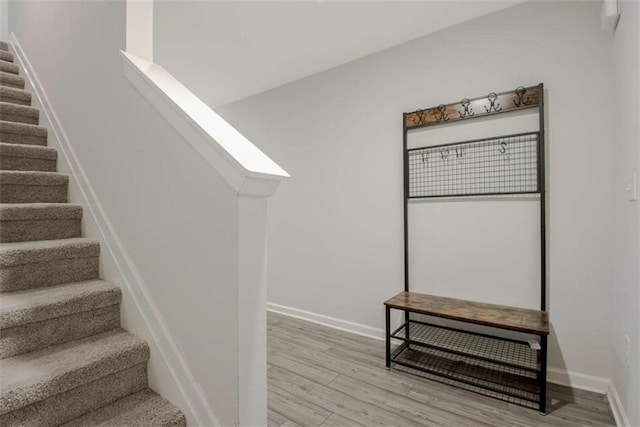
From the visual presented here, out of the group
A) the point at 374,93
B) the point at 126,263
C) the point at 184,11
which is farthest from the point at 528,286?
the point at 184,11

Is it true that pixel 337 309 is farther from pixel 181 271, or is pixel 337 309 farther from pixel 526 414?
pixel 181 271

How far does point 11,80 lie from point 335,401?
3206 mm

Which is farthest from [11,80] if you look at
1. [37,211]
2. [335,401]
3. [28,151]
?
[335,401]

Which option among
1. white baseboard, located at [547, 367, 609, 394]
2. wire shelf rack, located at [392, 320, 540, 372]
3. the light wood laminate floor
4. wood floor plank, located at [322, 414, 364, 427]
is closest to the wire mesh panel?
wire shelf rack, located at [392, 320, 540, 372]

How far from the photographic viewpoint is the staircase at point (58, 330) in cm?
102

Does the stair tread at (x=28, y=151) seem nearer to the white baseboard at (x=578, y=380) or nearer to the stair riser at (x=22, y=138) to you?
the stair riser at (x=22, y=138)

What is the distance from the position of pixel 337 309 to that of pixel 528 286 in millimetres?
1632

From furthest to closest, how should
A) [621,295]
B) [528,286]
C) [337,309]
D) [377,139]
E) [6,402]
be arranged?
[337,309], [377,139], [528,286], [621,295], [6,402]

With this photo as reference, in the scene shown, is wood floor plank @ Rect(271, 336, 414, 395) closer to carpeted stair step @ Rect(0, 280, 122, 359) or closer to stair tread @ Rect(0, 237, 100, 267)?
carpeted stair step @ Rect(0, 280, 122, 359)

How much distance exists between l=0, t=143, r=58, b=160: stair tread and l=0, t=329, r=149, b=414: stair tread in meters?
1.23

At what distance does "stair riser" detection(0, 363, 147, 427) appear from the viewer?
972 millimetres

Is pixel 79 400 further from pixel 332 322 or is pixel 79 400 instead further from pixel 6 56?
pixel 6 56

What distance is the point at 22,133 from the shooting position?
1.98 metres

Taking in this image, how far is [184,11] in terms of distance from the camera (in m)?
2.30
